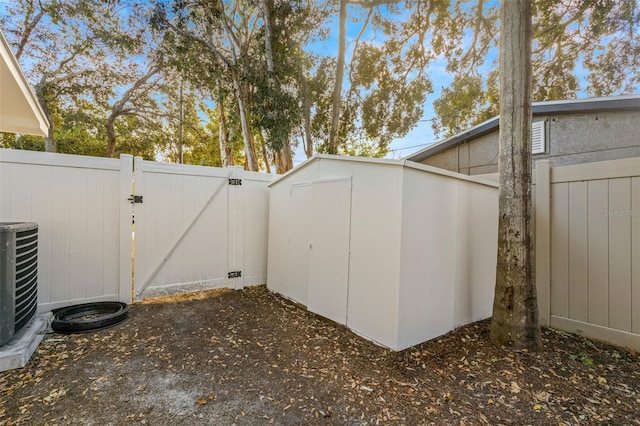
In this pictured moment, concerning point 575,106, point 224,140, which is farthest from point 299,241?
point 224,140

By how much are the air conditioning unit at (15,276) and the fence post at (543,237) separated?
5379mm

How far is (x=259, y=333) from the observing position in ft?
11.1

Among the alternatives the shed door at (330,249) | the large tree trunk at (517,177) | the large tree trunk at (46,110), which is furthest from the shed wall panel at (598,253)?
the large tree trunk at (46,110)

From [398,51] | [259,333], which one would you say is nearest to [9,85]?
[259,333]

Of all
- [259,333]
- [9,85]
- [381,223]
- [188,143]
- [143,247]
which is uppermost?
[188,143]

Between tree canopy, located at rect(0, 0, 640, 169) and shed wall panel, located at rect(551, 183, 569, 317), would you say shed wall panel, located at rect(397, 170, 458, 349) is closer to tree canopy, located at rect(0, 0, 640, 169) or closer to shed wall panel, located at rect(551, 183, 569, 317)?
shed wall panel, located at rect(551, 183, 569, 317)

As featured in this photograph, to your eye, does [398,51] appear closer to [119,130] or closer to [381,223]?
[381,223]

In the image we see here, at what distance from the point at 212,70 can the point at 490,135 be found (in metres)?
7.26

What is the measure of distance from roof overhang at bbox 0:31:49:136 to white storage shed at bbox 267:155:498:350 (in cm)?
290

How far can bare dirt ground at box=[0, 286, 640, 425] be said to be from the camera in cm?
202

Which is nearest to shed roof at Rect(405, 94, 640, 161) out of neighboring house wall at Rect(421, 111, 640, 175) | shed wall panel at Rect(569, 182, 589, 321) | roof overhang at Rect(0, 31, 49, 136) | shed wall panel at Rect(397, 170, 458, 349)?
neighboring house wall at Rect(421, 111, 640, 175)

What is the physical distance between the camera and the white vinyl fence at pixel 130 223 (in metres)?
3.55

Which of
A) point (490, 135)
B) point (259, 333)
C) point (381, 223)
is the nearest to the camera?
point (381, 223)

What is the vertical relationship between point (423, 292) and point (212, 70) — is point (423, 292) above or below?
below
